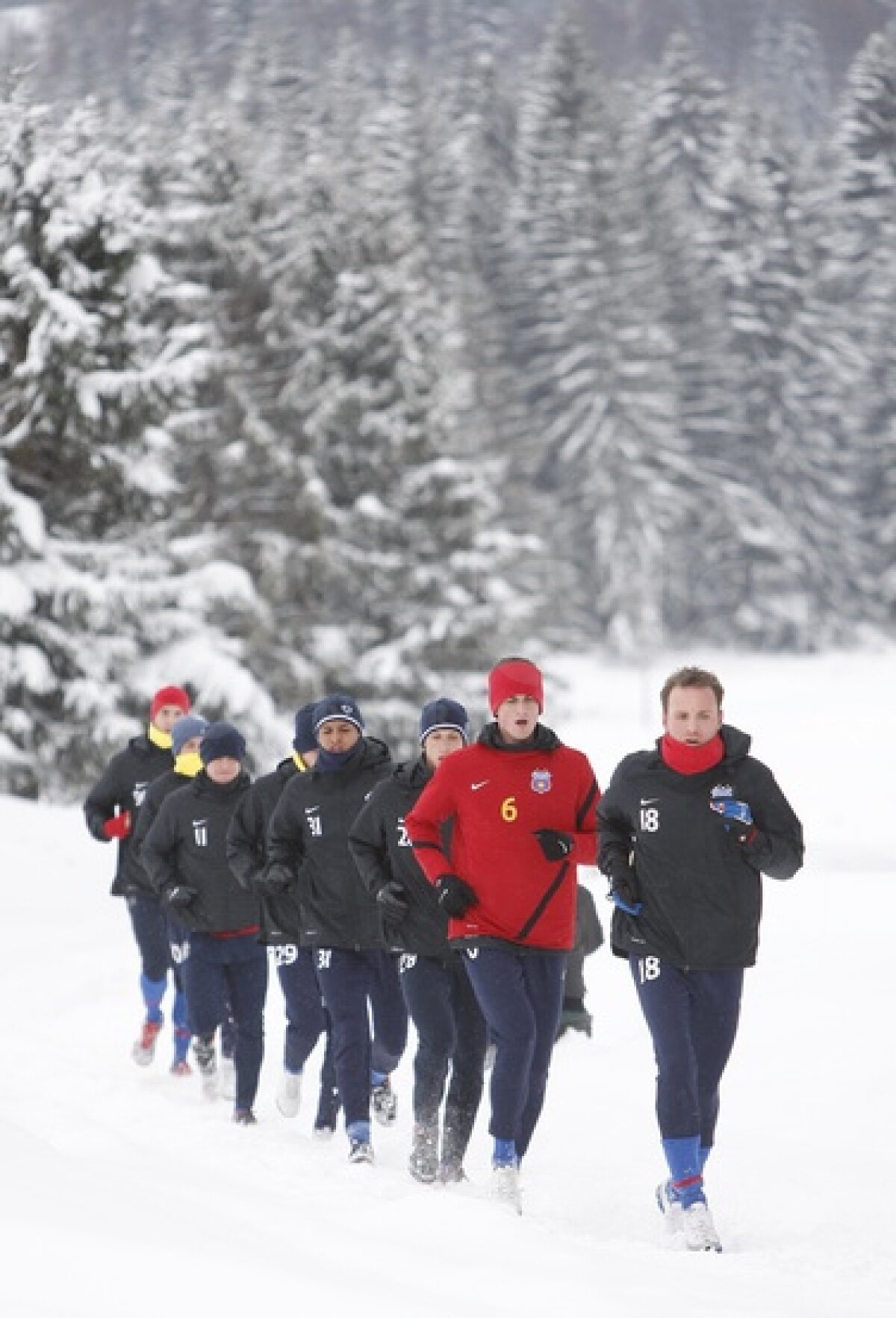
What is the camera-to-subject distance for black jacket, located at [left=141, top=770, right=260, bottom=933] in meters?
9.44

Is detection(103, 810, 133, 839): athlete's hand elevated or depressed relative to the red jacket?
depressed

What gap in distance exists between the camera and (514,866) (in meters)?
6.88

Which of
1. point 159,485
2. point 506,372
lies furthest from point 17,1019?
point 506,372

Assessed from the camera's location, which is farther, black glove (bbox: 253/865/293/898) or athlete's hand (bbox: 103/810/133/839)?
athlete's hand (bbox: 103/810/133/839)

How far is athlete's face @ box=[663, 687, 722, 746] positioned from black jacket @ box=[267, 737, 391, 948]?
6.77 feet

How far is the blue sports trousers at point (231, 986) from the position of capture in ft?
30.4

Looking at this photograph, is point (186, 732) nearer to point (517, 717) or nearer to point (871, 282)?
point (517, 717)

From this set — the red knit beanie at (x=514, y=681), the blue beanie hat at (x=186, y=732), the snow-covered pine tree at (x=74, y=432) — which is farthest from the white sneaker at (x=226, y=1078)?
the snow-covered pine tree at (x=74, y=432)

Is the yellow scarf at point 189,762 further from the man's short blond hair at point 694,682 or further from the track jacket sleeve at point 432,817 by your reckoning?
the man's short blond hair at point 694,682

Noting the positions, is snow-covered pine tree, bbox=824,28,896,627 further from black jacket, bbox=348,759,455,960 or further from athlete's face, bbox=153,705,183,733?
black jacket, bbox=348,759,455,960

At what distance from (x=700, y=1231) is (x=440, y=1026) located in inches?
63.8

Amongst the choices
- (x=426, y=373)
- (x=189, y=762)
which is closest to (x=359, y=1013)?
(x=189, y=762)

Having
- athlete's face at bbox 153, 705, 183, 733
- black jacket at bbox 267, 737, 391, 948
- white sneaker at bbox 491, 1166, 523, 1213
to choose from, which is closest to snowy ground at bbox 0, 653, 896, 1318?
white sneaker at bbox 491, 1166, 523, 1213

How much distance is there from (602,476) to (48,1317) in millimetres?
48111
